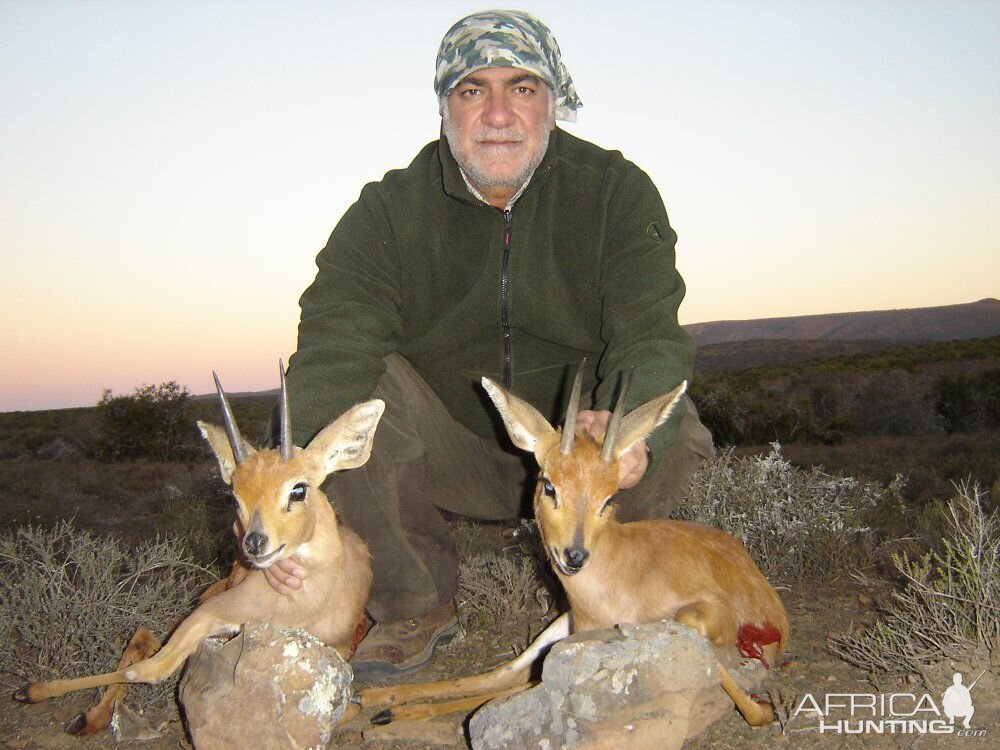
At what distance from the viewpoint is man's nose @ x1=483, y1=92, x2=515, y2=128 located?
205 inches

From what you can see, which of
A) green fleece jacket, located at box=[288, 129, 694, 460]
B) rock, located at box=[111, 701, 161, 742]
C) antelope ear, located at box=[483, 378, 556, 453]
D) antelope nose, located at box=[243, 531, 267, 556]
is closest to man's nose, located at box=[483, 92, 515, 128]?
green fleece jacket, located at box=[288, 129, 694, 460]

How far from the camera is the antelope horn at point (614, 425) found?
3.59 metres

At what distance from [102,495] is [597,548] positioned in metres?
11.4

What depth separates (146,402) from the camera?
19.5 meters

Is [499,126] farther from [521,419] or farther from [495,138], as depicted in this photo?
[521,419]

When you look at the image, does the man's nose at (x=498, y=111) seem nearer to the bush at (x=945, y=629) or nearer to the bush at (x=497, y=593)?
the bush at (x=497, y=593)

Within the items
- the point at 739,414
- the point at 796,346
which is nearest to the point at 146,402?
the point at 739,414

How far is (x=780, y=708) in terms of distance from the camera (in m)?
3.86

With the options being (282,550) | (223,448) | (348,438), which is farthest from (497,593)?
(223,448)

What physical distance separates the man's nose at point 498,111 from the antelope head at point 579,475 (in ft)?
6.75

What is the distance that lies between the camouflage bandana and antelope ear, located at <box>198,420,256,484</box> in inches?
105

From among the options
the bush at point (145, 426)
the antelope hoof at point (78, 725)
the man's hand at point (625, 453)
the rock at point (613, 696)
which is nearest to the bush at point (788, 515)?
the man's hand at point (625, 453)

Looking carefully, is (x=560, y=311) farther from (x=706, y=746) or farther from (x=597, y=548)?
(x=706, y=746)

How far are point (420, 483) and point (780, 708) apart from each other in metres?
2.39
